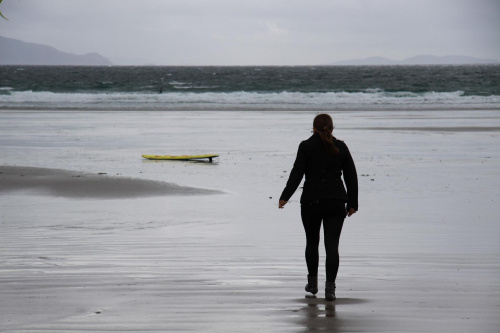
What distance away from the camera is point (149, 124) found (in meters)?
28.6

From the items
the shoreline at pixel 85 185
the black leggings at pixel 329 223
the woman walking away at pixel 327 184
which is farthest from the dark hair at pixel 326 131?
the shoreline at pixel 85 185

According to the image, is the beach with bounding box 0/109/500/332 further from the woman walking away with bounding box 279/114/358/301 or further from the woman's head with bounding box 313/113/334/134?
the woman's head with bounding box 313/113/334/134

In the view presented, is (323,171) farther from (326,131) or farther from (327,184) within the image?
(326,131)

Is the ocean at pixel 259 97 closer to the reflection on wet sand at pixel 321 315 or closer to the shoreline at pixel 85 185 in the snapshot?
the shoreline at pixel 85 185

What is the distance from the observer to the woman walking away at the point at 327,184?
18.5 ft

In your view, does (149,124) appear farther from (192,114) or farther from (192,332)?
(192,332)

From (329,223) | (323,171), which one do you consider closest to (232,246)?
(329,223)

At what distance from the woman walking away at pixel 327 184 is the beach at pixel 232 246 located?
1.77ft

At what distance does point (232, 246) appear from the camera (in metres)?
7.83

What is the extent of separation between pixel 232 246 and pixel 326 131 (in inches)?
102

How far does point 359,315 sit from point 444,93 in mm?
52657

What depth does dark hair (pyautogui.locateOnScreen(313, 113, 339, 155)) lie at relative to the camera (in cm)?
562

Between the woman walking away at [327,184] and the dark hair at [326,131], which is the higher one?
the dark hair at [326,131]

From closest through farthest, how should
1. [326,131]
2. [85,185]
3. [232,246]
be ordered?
[326,131] < [232,246] < [85,185]
